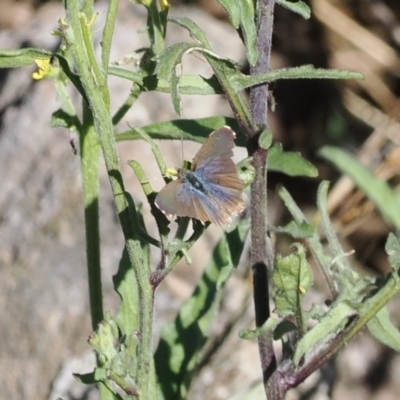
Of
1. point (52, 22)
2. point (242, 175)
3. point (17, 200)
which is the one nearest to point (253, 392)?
point (242, 175)

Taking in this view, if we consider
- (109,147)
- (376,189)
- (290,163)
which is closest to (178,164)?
(376,189)

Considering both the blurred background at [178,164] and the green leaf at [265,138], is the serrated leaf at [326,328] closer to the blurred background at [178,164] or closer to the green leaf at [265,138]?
the green leaf at [265,138]

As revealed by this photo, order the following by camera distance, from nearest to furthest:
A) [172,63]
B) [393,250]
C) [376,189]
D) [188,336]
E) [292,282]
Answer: [172,63] → [292,282] → [393,250] → [188,336] → [376,189]

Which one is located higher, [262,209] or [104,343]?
[262,209]

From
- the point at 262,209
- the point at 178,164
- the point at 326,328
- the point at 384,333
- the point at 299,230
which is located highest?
the point at 262,209

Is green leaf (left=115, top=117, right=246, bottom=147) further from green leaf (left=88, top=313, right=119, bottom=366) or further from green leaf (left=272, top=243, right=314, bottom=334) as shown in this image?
green leaf (left=88, top=313, right=119, bottom=366)

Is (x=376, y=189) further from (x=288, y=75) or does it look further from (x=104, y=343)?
(x=104, y=343)

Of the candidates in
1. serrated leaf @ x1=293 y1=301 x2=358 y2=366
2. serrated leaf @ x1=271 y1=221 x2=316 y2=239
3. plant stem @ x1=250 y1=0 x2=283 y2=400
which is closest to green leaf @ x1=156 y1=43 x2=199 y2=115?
plant stem @ x1=250 y1=0 x2=283 y2=400
